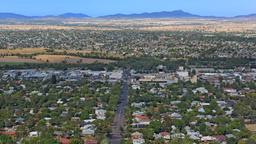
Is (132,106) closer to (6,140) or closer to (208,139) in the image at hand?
(208,139)

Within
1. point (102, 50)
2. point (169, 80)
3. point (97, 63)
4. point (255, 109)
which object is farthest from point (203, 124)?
point (102, 50)

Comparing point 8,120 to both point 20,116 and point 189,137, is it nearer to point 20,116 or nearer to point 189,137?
point 20,116

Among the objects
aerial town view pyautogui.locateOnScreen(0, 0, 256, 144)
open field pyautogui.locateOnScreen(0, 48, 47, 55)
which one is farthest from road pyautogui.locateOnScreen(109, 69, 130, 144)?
open field pyautogui.locateOnScreen(0, 48, 47, 55)

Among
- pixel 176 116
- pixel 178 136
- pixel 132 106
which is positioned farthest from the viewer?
pixel 132 106

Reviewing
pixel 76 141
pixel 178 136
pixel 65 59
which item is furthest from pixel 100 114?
pixel 65 59

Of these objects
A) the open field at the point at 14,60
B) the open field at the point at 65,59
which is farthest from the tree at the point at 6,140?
the open field at the point at 14,60

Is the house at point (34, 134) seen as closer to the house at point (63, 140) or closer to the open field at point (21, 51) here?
the house at point (63, 140)
